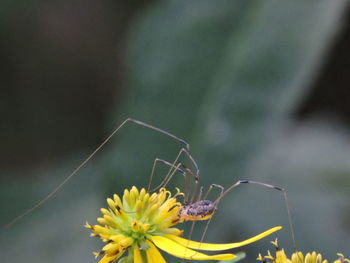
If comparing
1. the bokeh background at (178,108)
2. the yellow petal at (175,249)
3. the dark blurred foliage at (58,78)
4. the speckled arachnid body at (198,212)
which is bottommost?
the yellow petal at (175,249)

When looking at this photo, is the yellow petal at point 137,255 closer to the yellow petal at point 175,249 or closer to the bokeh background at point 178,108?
the yellow petal at point 175,249

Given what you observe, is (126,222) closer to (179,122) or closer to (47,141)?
(179,122)

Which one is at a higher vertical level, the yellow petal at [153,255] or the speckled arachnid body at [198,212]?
the speckled arachnid body at [198,212]

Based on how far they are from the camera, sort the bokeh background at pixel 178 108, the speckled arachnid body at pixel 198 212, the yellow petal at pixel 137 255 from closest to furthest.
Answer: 1. the yellow petal at pixel 137 255
2. the speckled arachnid body at pixel 198 212
3. the bokeh background at pixel 178 108

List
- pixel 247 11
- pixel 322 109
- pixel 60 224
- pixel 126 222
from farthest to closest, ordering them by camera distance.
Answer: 1. pixel 322 109
2. pixel 60 224
3. pixel 247 11
4. pixel 126 222

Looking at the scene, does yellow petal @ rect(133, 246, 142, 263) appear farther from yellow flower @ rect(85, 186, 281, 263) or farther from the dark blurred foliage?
the dark blurred foliage

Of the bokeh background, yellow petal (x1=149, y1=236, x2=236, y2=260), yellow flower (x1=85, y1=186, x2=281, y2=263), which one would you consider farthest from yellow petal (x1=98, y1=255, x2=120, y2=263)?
the bokeh background

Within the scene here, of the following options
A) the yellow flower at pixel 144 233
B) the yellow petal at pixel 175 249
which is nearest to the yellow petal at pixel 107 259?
the yellow flower at pixel 144 233

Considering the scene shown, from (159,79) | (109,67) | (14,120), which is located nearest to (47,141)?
(14,120)

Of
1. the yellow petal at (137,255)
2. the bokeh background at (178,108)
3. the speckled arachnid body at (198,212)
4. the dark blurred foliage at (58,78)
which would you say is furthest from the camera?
the dark blurred foliage at (58,78)
